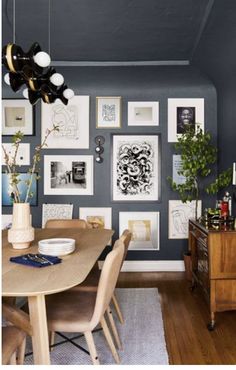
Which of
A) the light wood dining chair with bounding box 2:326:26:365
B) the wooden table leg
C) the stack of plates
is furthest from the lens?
the stack of plates

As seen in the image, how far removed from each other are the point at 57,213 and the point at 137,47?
2352mm

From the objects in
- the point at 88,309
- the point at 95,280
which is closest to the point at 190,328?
the point at 95,280

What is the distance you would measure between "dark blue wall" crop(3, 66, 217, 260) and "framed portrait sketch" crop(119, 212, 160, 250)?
0.22 feet

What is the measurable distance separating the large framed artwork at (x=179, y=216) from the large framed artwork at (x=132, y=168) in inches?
14.8

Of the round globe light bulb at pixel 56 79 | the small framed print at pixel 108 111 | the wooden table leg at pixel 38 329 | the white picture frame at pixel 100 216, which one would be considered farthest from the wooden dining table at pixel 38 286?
the small framed print at pixel 108 111

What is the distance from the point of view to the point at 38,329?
161 cm

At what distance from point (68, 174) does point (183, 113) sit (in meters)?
1.76

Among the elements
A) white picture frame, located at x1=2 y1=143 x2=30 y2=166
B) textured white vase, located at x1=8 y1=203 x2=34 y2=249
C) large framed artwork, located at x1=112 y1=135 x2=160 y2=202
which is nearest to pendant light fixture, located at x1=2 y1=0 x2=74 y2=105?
textured white vase, located at x1=8 y1=203 x2=34 y2=249

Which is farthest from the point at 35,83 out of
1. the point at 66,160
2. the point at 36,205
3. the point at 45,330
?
the point at 36,205

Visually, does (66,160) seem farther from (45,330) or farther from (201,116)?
(45,330)

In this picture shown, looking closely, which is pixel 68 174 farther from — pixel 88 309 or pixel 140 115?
pixel 88 309

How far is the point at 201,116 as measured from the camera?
4562mm

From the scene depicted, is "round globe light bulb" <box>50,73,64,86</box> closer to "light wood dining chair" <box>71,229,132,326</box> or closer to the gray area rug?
"light wood dining chair" <box>71,229,132,326</box>

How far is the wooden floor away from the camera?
230 cm
